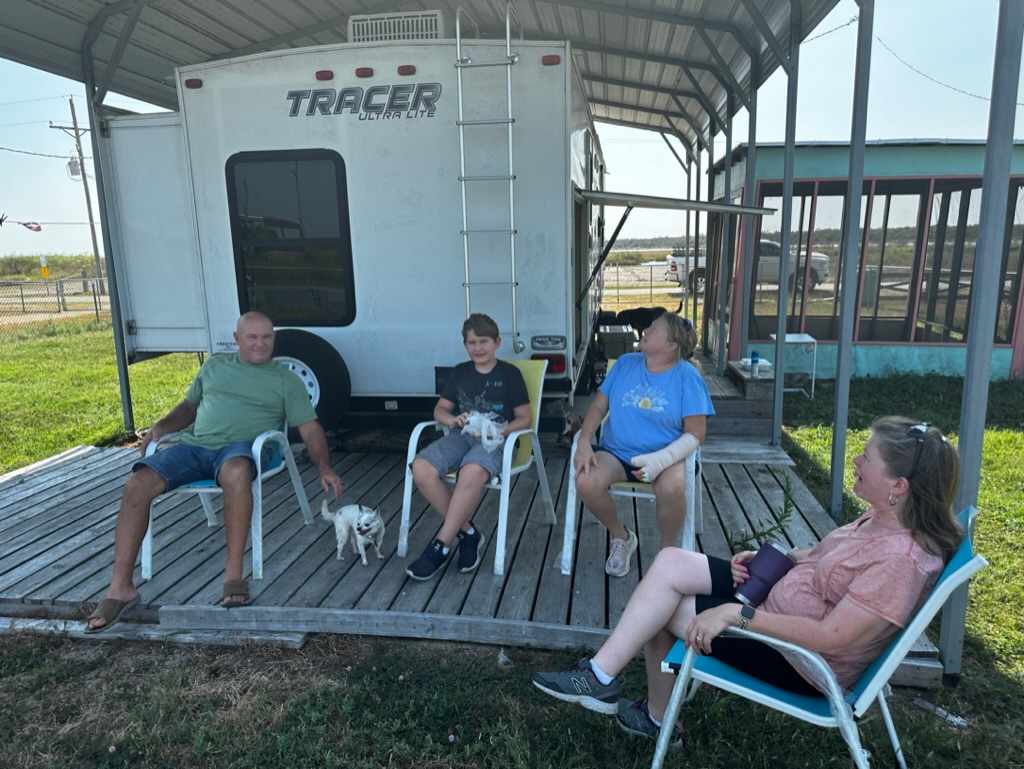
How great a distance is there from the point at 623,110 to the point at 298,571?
758cm

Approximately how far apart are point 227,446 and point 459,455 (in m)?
1.01

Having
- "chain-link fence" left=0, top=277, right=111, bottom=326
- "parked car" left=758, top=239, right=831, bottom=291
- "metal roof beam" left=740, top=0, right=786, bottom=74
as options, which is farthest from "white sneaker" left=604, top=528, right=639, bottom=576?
"chain-link fence" left=0, top=277, right=111, bottom=326

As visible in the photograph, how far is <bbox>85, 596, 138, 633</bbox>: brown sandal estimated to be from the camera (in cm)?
268

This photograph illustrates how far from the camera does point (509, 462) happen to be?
114 inches

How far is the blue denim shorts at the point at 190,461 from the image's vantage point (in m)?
2.87

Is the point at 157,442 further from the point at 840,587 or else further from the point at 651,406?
the point at 840,587

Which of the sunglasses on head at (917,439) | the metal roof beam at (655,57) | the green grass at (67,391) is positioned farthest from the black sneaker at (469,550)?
the metal roof beam at (655,57)

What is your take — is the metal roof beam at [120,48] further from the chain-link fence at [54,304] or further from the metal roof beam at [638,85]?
the chain-link fence at [54,304]

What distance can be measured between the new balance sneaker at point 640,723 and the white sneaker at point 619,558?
0.81 metres

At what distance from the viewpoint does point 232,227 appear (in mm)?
4012

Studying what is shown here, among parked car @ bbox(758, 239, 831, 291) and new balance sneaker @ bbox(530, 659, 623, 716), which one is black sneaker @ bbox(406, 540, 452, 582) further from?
parked car @ bbox(758, 239, 831, 291)

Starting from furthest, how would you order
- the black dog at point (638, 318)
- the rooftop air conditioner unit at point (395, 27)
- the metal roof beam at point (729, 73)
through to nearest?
the black dog at point (638, 318) < the metal roof beam at point (729, 73) < the rooftop air conditioner unit at point (395, 27)

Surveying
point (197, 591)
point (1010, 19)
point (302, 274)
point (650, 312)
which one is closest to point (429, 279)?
point (302, 274)

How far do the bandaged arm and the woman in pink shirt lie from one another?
75 centimetres
